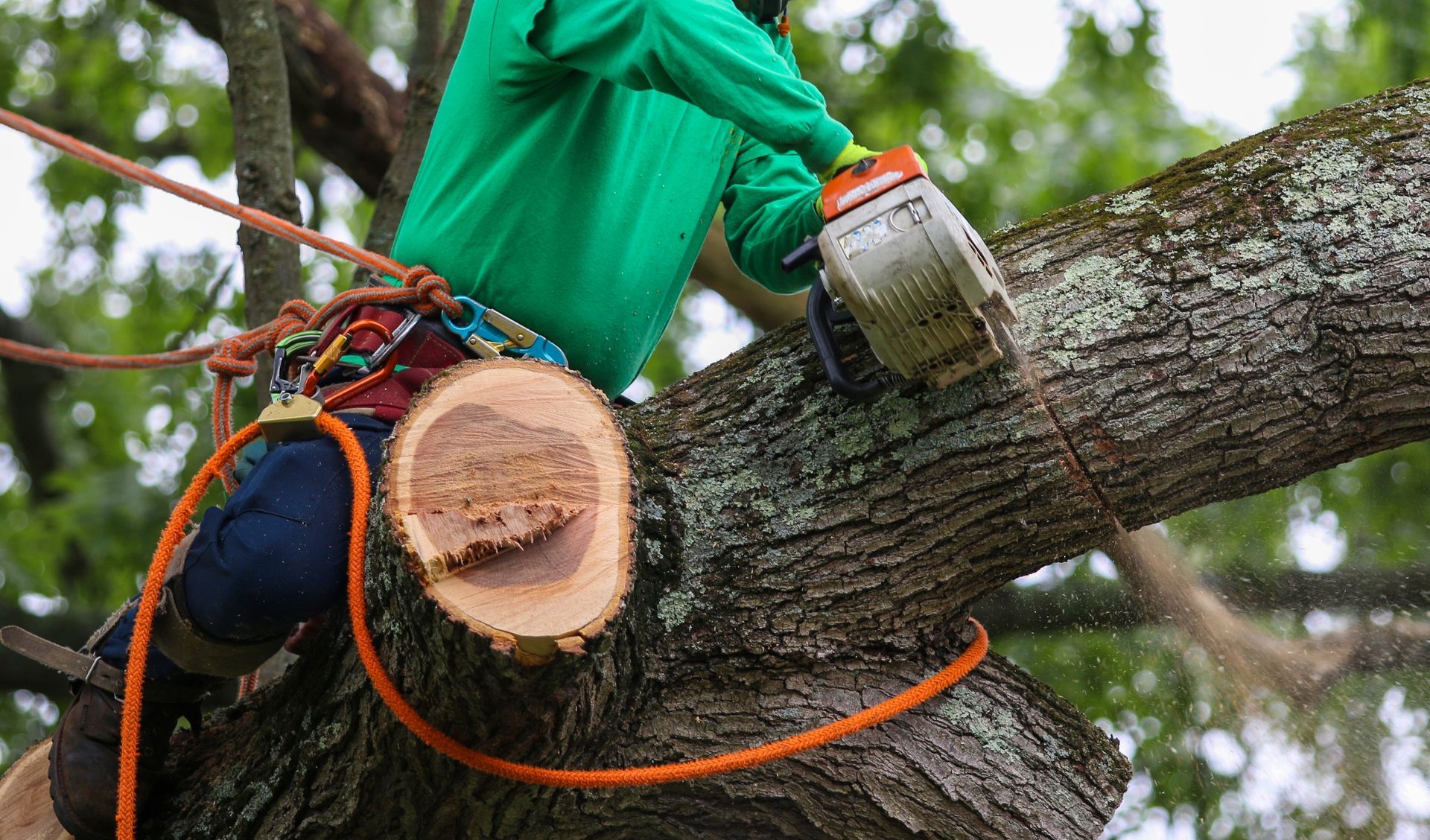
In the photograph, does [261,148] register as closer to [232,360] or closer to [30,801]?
[232,360]

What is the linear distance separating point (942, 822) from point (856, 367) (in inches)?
29.8

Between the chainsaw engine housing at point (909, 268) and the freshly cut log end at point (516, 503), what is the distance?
1.45 ft

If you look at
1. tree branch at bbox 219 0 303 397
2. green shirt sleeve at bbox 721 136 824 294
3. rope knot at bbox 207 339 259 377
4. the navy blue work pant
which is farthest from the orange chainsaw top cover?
tree branch at bbox 219 0 303 397

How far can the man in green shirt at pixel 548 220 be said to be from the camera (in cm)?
182

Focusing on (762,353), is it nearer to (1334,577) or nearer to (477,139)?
(477,139)

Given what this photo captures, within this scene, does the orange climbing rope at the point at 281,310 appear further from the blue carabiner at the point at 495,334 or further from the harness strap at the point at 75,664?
the harness strap at the point at 75,664

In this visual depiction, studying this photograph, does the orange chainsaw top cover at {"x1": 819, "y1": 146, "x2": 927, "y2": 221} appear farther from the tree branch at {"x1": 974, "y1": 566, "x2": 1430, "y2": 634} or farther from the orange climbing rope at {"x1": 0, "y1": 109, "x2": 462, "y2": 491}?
the tree branch at {"x1": 974, "y1": 566, "x2": 1430, "y2": 634}

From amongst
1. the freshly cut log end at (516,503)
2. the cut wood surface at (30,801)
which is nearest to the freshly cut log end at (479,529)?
the freshly cut log end at (516,503)

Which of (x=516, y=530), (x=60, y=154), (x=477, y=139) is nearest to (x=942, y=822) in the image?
(x=516, y=530)

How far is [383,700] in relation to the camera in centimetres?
170

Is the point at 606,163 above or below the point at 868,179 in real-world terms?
below

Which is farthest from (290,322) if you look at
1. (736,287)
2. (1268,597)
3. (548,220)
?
(1268,597)

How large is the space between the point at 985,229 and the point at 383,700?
159 inches

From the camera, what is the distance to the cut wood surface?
6.77 ft
